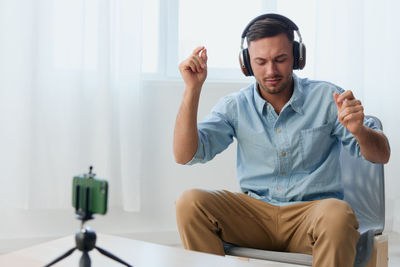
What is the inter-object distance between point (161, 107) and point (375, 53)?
1130 mm

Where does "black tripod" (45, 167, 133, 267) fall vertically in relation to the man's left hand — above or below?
below

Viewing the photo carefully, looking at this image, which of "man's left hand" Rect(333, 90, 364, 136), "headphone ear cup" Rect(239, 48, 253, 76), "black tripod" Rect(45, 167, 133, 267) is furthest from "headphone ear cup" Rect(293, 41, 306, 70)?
"black tripod" Rect(45, 167, 133, 267)

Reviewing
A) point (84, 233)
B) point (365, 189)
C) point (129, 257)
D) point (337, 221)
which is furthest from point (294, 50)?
point (84, 233)

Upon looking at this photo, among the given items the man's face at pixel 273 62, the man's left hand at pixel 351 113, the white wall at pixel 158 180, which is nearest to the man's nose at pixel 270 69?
the man's face at pixel 273 62

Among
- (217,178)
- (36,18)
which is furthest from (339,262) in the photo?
(36,18)

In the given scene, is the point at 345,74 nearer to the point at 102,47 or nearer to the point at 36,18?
the point at 102,47

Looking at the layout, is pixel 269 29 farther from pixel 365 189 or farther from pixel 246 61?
pixel 365 189

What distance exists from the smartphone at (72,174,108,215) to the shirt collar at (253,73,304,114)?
84 cm

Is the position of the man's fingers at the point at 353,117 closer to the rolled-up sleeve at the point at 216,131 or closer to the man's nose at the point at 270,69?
the man's nose at the point at 270,69

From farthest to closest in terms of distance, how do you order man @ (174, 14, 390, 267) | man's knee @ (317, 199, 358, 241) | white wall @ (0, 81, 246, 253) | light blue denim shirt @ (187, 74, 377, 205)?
white wall @ (0, 81, 246, 253) → light blue denim shirt @ (187, 74, 377, 205) → man @ (174, 14, 390, 267) → man's knee @ (317, 199, 358, 241)

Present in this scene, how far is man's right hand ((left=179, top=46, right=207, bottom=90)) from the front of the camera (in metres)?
1.54

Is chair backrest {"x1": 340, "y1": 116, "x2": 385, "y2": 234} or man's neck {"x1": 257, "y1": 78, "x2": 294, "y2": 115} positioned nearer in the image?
chair backrest {"x1": 340, "y1": 116, "x2": 385, "y2": 234}

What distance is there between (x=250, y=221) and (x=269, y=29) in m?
0.59

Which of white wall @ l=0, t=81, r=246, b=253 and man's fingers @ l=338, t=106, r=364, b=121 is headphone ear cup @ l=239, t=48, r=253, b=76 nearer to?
man's fingers @ l=338, t=106, r=364, b=121
